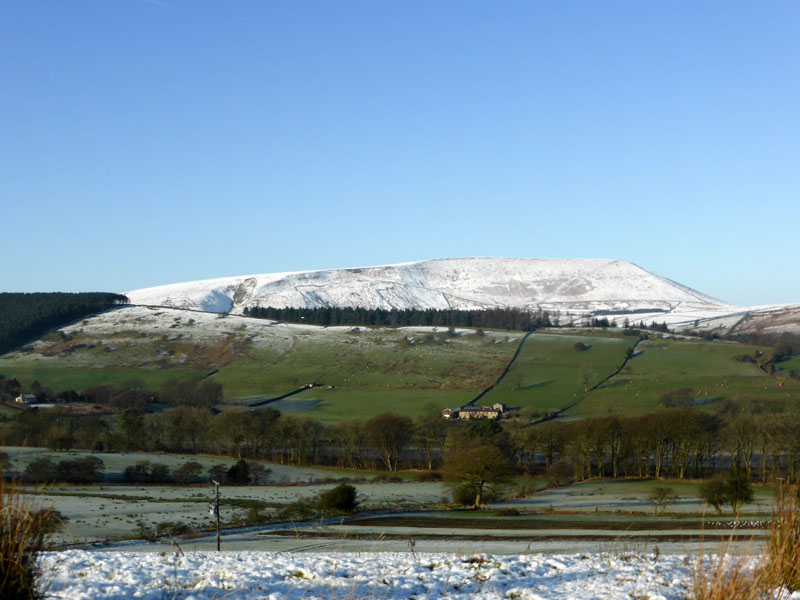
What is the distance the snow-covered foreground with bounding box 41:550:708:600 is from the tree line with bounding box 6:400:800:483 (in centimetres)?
7460

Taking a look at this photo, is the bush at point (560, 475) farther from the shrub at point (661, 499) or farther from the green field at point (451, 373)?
the green field at point (451, 373)

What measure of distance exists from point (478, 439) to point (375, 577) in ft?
286

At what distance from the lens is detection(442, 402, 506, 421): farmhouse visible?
431 feet

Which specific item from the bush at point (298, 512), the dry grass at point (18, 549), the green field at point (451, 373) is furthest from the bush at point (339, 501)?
the green field at point (451, 373)

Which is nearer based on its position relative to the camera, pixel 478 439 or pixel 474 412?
pixel 478 439

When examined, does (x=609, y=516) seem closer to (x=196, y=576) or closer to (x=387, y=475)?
(x=387, y=475)

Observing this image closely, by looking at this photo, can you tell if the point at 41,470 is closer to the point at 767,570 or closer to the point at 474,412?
the point at 474,412

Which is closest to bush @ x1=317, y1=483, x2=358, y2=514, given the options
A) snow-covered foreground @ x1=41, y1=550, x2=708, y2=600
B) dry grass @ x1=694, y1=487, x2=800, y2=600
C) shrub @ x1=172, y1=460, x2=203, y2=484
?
shrub @ x1=172, y1=460, x2=203, y2=484

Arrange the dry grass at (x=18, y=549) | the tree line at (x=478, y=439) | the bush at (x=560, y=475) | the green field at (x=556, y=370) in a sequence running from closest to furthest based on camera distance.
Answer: the dry grass at (x=18, y=549)
the bush at (x=560, y=475)
the tree line at (x=478, y=439)
the green field at (x=556, y=370)

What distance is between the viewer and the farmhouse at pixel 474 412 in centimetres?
13150

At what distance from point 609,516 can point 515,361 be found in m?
119

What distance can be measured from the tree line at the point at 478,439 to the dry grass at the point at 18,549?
84.5m

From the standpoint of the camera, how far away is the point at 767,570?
1069 centimetres

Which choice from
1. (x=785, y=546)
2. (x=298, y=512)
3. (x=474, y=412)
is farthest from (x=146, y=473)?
(x=785, y=546)
